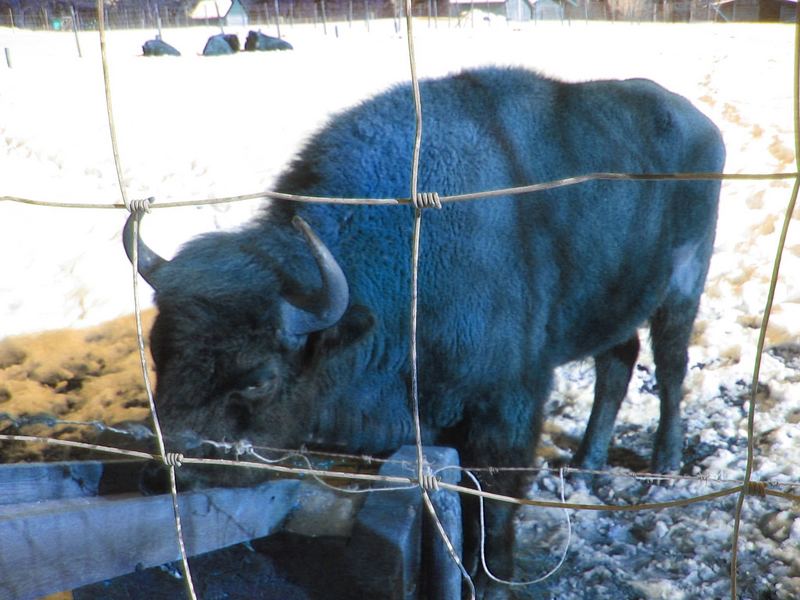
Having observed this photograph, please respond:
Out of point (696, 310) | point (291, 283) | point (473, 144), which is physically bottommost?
point (696, 310)

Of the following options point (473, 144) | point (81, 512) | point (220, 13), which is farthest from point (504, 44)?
point (81, 512)

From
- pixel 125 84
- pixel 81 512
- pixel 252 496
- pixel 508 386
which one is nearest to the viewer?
pixel 81 512

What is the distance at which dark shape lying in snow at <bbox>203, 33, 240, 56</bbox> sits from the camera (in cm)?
429

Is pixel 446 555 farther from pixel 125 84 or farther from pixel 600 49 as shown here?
pixel 125 84

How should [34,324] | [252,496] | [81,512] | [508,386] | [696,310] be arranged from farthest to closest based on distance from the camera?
1. [34,324]
2. [696,310]
3. [508,386]
4. [252,496]
5. [81,512]

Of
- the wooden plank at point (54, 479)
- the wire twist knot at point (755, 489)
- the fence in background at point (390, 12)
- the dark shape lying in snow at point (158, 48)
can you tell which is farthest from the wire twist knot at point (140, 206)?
the dark shape lying in snow at point (158, 48)

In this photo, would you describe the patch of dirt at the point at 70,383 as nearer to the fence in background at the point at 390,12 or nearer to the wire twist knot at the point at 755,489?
the fence in background at the point at 390,12

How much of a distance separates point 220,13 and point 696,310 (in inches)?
96.8

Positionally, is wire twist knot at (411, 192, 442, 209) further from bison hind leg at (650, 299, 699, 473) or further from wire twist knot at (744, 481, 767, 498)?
bison hind leg at (650, 299, 699, 473)

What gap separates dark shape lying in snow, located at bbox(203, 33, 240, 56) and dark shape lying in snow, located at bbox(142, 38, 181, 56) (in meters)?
0.20

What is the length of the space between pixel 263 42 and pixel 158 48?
2.26 feet

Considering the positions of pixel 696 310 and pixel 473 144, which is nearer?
pixel 473 144

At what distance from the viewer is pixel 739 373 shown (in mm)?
3488

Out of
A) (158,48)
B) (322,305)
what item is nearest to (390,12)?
(158,48)
